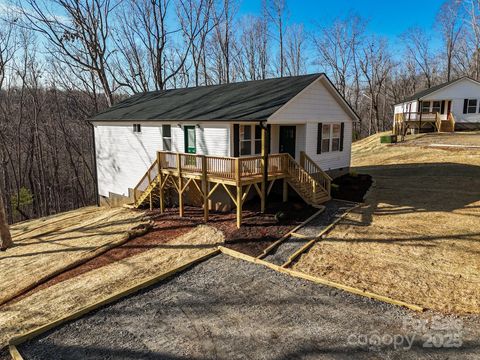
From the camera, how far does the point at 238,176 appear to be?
37.4 ft

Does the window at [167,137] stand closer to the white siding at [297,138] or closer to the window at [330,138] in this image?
the white siding at [297,138]

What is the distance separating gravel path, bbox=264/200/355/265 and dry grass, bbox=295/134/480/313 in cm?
51

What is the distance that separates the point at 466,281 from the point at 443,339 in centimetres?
252

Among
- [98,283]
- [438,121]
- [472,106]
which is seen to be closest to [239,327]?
[98,283]

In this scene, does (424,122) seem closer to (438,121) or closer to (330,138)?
(438,121)

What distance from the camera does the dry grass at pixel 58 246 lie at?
10.4 m

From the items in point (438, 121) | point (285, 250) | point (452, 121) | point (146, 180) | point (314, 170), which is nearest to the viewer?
point (285, 250)

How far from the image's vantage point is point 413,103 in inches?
1348

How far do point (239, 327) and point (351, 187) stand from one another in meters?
11.1

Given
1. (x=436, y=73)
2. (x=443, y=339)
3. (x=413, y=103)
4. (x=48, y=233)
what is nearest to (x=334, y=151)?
(x=443, y=339)

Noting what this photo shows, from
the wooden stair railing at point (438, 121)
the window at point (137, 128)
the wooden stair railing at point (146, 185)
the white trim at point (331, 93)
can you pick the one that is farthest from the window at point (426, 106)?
the wooden stair railing at point (146, 185)

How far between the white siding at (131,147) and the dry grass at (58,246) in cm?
261

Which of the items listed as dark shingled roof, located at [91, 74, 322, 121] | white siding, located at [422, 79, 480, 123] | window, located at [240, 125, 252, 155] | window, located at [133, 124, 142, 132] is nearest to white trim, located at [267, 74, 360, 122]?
dark shingled roof, located at [91, 74, 322, 121]

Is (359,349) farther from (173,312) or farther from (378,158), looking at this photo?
(378,158)
